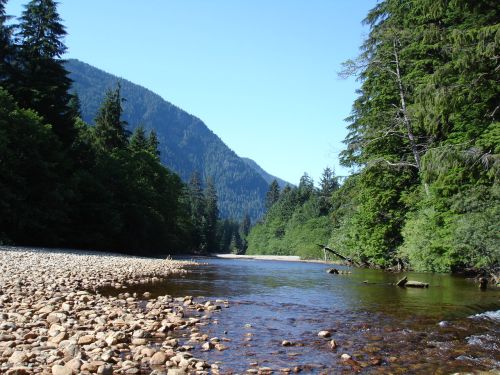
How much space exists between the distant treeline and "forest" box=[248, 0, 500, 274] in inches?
820

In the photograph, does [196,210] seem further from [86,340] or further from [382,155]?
[86,340]

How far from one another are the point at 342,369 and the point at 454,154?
364 inches

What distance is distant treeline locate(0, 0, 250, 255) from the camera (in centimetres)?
2752

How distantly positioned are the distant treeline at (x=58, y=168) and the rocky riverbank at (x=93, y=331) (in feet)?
57.1

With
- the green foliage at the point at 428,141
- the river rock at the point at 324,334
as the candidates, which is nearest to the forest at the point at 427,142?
the green foliage at the point at 428,141

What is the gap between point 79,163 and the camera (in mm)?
38000

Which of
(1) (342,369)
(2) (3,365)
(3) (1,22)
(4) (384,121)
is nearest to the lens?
(2) (3,365)

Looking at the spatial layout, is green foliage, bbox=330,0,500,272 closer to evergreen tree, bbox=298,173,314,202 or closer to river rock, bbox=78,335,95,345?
river rock, bbox=78,335,95,345

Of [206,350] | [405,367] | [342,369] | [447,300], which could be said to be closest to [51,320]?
[206,350]

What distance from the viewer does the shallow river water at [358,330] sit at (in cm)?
634

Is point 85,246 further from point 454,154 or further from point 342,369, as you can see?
point 342,369

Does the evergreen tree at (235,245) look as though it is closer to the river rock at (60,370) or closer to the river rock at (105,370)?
the river rock at (105,370)

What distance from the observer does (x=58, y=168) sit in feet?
105

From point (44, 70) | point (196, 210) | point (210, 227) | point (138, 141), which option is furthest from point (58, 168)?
point (196, 210)
